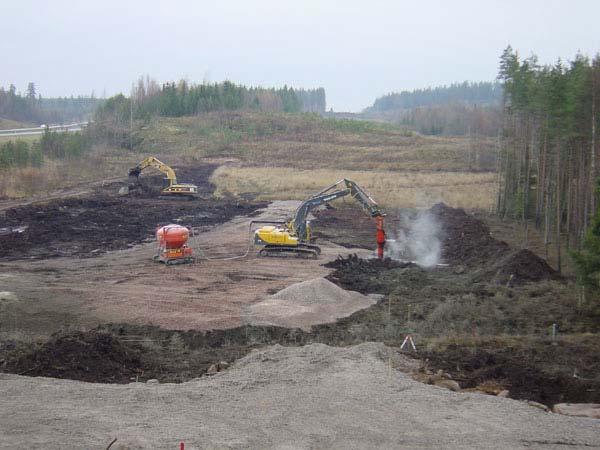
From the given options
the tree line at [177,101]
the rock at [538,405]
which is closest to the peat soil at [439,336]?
the rock at [538,405]

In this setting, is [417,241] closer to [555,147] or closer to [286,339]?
[555,147]

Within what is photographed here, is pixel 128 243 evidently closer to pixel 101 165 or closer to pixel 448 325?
pixel 448 325

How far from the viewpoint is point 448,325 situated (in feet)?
61.5

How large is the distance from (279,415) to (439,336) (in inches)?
306

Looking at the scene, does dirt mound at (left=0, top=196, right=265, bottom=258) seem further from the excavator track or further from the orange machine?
the excavator track

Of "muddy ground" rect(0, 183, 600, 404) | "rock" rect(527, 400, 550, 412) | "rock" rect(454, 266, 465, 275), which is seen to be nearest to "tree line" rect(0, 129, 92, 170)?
"muddy ground" rect(0, 183, 600, 404)

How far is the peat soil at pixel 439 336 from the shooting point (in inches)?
520

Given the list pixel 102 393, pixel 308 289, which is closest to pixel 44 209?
pixel 308 289

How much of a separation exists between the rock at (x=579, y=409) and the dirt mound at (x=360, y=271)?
11964 mm

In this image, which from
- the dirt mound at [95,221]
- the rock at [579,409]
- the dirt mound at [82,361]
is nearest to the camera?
the rock at [579,409]

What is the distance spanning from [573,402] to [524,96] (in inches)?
1067

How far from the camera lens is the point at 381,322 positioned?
63.5ft

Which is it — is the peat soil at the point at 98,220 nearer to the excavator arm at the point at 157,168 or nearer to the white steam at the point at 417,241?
the excavator arm at the point at 157,168

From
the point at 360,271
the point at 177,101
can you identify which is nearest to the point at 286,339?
the point at 360,271
